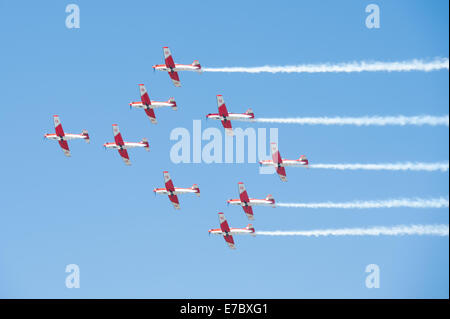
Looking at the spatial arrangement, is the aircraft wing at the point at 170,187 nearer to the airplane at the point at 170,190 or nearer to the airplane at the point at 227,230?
the airplane at the point at 170,190

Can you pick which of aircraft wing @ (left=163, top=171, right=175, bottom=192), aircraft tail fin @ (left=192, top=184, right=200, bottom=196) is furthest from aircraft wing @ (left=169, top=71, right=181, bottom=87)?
aircraft tail fin @ (left=192, top=184, right=200, bottom=196)

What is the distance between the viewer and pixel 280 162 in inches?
4203

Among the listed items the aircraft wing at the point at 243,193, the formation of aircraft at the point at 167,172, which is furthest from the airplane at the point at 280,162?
the aircraft wing at the point at 243,193

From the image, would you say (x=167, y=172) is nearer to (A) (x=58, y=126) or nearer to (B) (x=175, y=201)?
(B) (x=175, y=201)

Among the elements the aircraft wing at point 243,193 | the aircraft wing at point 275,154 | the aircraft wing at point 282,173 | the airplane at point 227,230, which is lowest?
the airplane at point 227,230

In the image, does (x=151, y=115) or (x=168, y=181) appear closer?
(x=151, y=115)

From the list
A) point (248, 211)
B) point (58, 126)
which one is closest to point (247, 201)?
point (248, 211)

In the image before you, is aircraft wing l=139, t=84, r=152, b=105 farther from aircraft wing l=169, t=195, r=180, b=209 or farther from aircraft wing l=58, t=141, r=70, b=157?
aircraft wing l=169, t=195, r=180, b=209

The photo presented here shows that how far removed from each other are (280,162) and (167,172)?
1231 centimetres

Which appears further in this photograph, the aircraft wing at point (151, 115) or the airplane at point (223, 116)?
the aircraft wing at point (151, 115)

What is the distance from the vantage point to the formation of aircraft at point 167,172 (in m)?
107
